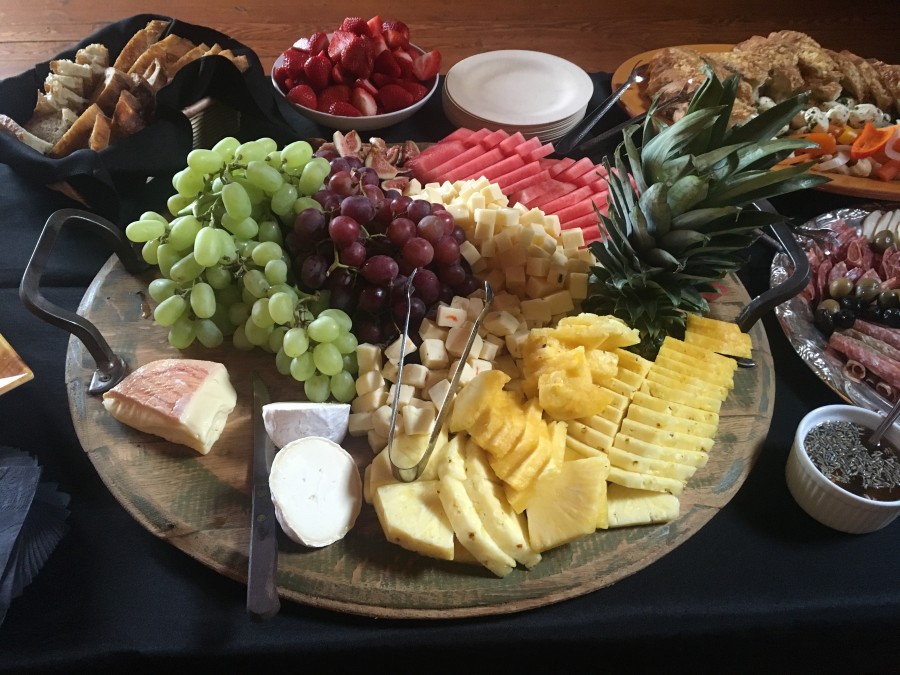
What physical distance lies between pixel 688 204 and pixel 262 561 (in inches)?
32.2

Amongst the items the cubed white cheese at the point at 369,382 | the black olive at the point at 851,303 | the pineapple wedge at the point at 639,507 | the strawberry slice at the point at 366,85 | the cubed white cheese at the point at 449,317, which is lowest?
the pineapple wedge at the point at 639,507

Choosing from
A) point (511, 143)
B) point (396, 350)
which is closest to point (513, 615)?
point (396, 350)

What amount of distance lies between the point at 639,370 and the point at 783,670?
51cm

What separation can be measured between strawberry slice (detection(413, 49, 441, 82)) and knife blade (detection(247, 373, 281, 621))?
1061 millimetres

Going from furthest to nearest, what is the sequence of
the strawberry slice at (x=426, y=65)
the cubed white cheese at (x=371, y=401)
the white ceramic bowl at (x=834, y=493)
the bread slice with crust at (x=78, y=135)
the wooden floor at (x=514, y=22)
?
the wooden floor at (x=514, y=22) < the strawberry slice at (x=426, y=65) < the bread slice with crust at (x=78, y=135) < the cubed white cheese at (x=371, y=401) < the white ceramic bowl at (x=834, y=493)

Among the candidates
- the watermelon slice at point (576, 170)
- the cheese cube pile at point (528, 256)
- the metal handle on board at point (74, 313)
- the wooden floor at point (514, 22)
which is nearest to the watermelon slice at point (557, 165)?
the watermelon slice at point (576, 170)

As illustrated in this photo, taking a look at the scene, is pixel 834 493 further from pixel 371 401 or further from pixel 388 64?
pixel 388 64

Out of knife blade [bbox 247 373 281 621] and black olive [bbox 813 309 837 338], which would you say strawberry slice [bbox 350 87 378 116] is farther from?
black olive [bbox 813 309 837 338]

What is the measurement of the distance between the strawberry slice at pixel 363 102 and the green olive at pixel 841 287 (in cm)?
112

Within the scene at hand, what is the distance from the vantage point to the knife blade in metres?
0.76

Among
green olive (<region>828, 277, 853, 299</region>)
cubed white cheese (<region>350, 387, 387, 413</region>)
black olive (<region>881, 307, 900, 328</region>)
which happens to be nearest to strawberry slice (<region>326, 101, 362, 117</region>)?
cubed white cheese (<region>350, 387, 387, 413</region>)

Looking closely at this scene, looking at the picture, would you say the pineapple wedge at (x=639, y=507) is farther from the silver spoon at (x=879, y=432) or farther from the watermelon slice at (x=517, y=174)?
the watermelon slice at (x=517, y=174)

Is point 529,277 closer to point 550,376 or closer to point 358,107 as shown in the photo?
point 550,376

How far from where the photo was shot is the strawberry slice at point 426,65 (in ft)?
5.32
